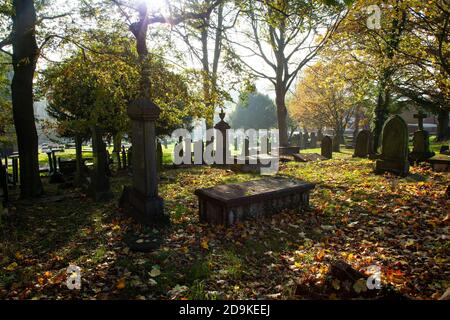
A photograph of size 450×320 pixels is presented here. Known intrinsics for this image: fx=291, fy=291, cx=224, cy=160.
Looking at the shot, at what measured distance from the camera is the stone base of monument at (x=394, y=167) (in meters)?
9.69

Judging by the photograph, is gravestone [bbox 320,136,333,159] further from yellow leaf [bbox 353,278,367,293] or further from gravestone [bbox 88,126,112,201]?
yellow leaf [bbox 353,278,367,293]

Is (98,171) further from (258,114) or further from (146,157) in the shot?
(258,114)

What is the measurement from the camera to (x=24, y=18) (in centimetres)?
873

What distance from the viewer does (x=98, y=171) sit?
8.95 meters

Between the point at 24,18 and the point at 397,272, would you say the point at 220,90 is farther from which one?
the point at 397,272

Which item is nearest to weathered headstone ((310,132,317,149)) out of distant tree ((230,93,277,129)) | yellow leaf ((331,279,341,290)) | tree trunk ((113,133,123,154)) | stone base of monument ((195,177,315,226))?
tree trunk ((113,133,123,154))

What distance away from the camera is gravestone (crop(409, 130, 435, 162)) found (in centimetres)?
1197

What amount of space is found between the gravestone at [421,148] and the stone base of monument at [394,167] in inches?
111

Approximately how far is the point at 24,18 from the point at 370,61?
17.8 metres

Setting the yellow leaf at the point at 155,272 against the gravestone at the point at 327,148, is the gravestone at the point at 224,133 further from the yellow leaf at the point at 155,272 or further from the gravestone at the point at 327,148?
the yellow leaf at the point at 155,272

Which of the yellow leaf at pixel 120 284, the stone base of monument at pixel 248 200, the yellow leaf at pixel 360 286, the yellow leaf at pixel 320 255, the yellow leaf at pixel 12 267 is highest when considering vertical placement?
the stone base of monument at pixel 248 200

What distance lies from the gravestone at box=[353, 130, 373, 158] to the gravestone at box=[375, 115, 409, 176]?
22.9 feet

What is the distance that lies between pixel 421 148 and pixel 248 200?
10.0 meters

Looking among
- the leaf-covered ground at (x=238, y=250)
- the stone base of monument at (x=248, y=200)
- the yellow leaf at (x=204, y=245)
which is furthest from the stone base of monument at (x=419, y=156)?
the yellow leaf at (x=204, y=245)
